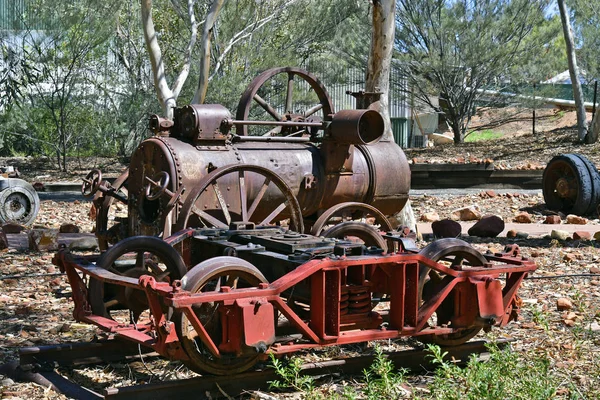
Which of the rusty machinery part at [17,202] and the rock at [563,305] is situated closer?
the rock at [563,305]

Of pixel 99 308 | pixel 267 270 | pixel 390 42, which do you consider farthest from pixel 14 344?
pixel 390 42

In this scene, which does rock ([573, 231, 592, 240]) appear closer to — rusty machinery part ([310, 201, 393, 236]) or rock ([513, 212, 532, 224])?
rock ([513, 212, 532, 224])

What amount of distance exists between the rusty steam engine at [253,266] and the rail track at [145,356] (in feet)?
0.33

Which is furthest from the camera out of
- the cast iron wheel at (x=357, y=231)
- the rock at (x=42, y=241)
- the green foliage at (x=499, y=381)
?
the rock at (x=42, y=241)

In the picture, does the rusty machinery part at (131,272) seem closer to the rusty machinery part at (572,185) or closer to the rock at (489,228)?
the rock at (489,228)

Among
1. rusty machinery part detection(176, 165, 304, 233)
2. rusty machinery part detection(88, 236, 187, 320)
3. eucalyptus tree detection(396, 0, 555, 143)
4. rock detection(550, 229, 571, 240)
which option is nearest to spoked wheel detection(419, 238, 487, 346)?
rusty machinery part detection(88, 236, 187, 320)

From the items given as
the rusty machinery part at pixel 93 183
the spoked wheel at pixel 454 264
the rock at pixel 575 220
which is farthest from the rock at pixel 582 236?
the rusty machinery part at pixel 93 183

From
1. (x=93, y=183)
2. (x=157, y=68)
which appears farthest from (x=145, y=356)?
(x=157, y=68)

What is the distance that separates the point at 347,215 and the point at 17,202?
19.9 feet

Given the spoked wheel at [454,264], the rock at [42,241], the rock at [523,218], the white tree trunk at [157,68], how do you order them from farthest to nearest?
the white tree trunk at [157,68]
the rock at [523,218]
the rock at [42,241]
the spoked wheel at [454,264]

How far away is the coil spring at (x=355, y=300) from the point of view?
202 inches

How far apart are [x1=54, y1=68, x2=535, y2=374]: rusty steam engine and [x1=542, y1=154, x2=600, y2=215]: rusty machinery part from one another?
606cm

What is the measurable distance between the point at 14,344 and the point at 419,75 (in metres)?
23.3

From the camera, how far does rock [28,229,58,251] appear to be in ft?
33.2
